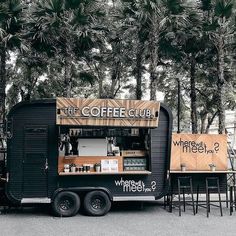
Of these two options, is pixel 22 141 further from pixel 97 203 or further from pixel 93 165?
pixel 97 203

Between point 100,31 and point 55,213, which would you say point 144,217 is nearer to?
point 55,213

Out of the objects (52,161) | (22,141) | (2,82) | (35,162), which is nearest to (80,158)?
(52,161)

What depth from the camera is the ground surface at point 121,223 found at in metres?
8.95

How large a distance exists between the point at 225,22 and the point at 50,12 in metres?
7.60

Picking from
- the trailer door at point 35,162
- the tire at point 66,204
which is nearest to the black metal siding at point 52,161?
the trailer door at point 35,162

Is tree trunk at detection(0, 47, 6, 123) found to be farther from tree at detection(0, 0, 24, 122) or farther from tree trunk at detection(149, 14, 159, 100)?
tree trunk at detection(149, 14, 159, 100)

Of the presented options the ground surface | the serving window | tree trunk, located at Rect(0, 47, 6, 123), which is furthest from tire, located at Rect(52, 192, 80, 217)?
tree trunk, located at Rect(0, 47, 6, 123)

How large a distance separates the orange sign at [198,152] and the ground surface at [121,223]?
1372 mm

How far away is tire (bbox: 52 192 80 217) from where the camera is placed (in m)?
10.6

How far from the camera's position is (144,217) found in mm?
10672

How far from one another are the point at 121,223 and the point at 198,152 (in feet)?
10.9

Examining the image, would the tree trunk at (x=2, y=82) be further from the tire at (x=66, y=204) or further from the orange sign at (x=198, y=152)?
the orange sign at (x=198, y=152)

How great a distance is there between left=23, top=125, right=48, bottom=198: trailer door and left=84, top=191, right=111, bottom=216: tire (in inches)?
44.9

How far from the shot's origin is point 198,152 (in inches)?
461
